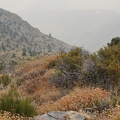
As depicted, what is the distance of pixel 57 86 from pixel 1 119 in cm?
675

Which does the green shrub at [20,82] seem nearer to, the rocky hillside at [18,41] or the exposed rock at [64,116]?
the exposed rock at [64,116]

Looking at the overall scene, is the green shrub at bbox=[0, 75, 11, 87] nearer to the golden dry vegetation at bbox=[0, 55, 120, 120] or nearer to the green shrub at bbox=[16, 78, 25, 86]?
the green shrub at bbox=[16, 78, 25, 86]

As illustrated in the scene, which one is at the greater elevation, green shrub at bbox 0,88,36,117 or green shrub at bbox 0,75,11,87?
green shrub at bbox 0,88,36,117

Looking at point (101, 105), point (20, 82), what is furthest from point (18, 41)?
point (101, 105)

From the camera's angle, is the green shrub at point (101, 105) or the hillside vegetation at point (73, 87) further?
the hillside vegetation at point (73, 87)

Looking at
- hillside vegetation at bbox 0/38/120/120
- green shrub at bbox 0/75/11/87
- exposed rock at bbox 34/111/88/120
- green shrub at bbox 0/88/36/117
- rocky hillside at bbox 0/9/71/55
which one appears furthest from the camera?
rocky hillside at bbox 0/9/71/55

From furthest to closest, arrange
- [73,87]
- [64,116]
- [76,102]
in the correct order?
[73,87]
[76,102]
[64,116]

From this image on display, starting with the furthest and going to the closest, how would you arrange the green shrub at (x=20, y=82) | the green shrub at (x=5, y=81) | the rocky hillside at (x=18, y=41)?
the rocky hillside at (x=18, y=41)
the green shrub at (x=5, y=81)
the green shrub at (x=20, y=82)

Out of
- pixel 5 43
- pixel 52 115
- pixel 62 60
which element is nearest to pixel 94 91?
pixel 52 115

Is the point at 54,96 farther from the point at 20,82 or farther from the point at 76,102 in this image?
the point at 20,82

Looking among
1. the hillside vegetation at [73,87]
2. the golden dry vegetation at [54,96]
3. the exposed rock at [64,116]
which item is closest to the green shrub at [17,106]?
the hillside vegetation at [73,87]

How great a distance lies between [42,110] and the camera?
971 cm

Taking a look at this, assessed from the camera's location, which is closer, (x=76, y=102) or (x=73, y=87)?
(x=76, y=102)

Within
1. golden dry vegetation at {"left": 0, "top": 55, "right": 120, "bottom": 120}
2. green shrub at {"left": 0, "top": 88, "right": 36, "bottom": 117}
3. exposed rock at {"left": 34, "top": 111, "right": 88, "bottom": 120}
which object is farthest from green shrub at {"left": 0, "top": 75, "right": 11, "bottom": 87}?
exposed rock at {"left": 34, "top": 111, "right": 88, "bottom": 120}
